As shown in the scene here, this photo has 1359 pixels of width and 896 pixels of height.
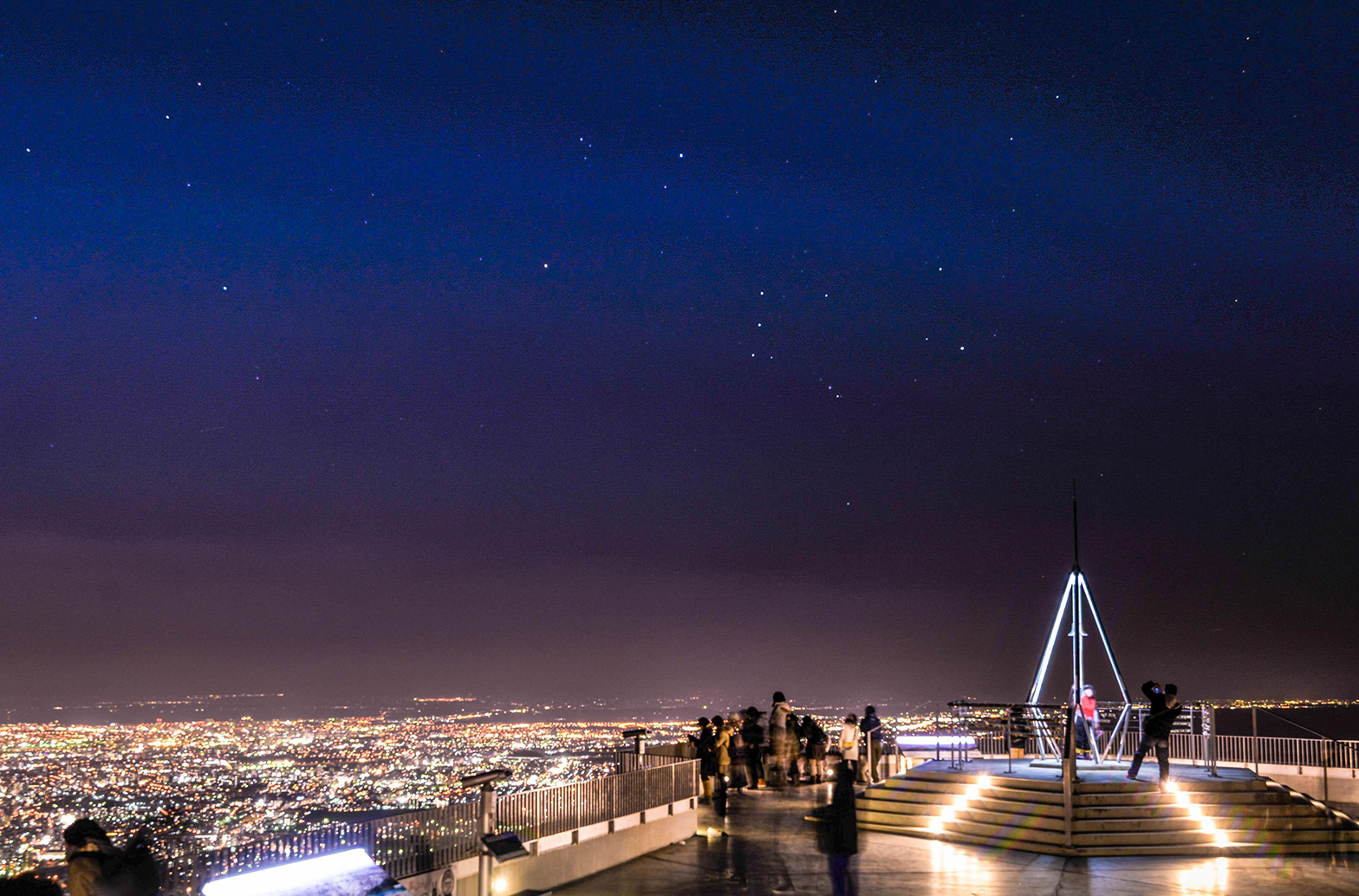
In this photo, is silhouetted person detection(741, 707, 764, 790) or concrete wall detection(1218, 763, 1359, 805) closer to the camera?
concrete wall detection(1218, 763, 1359, 805)

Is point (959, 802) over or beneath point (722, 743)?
beneath

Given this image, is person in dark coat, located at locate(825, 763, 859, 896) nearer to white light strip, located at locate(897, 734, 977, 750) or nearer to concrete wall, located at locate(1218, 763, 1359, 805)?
white light strip, located at locate(897, 734, 977, 750)

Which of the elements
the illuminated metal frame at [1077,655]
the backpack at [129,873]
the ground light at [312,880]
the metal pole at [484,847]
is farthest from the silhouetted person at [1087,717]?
the backpack at [129,873]

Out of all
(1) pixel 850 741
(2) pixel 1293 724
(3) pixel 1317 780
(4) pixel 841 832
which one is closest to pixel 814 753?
(1) pixel 850 741

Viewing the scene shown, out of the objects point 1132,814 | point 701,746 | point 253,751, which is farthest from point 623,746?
point 253,751

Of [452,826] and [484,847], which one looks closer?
[484,847]

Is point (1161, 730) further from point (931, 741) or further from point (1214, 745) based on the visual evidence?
point (931, 741)

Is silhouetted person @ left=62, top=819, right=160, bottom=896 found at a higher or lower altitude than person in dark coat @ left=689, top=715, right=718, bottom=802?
higher

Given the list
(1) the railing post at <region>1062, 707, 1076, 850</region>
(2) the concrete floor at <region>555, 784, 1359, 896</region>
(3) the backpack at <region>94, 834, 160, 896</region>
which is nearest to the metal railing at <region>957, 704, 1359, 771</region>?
(1) the railing post at <region>1062, 707, 1076, 850</region>
